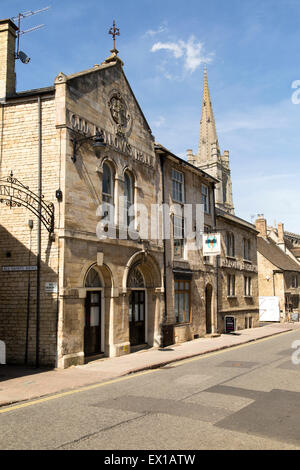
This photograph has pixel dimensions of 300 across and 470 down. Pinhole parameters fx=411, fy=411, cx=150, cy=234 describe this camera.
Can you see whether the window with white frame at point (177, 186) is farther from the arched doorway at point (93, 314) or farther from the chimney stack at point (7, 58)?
the chimney stack at point (7, 58)

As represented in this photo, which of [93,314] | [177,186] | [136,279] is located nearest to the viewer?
[93,314]

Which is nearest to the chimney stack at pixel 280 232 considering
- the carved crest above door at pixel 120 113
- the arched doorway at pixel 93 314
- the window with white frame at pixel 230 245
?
the window with white frame at pixel 230 245

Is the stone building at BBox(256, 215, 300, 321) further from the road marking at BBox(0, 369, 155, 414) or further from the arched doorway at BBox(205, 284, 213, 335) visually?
the road marking at BBox(0, 369, 155, 414)

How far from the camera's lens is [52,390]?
374 inches

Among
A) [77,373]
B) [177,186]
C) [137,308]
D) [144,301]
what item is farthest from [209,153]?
[77,373]

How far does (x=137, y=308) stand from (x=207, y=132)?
4060 inches

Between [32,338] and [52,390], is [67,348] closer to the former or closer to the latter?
[32,338]

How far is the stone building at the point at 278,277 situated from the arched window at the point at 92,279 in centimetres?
2786

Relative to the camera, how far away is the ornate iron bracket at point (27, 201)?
42.9 feet

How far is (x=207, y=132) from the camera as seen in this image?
114438mm

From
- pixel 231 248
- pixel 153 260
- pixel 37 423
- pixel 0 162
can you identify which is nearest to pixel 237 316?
pixel 231 248

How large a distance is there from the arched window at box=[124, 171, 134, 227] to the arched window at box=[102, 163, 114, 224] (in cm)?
109

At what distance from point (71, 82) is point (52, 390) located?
989cm

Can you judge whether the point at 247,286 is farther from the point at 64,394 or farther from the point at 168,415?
the point at 168,415
